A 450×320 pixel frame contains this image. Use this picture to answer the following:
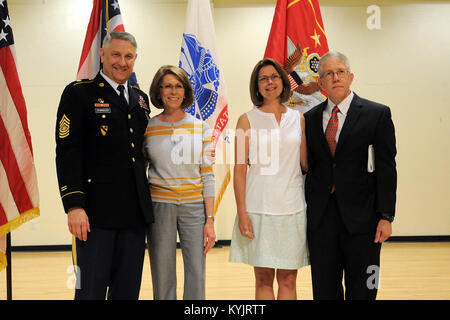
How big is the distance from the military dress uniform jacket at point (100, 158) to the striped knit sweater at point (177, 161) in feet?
0.26

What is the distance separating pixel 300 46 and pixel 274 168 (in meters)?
1.26

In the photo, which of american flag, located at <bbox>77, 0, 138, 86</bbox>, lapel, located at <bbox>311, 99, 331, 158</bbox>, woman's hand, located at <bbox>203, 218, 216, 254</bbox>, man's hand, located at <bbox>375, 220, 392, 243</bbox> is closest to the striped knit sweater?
woman's hand, located at <bbox>203, 218, 216, 254</bbox>

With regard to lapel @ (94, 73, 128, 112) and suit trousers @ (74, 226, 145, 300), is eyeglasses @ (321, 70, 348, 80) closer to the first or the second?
lapel @ (94, 73, 128, 112)

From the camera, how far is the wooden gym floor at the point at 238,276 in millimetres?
3391

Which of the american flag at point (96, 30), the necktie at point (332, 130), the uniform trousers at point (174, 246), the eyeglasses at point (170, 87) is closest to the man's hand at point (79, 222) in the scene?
the uniform trousers at point (174, 246)

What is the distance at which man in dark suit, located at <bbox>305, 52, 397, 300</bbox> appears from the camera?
2.00m

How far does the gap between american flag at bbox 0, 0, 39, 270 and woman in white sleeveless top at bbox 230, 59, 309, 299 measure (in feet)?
4.28

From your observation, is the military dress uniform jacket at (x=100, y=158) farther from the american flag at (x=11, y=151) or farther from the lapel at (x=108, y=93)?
the american flag at (x=11, y=151)

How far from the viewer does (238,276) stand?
4.00 m

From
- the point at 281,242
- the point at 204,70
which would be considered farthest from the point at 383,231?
the point at 204,70

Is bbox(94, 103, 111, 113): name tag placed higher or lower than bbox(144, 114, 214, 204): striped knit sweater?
higher

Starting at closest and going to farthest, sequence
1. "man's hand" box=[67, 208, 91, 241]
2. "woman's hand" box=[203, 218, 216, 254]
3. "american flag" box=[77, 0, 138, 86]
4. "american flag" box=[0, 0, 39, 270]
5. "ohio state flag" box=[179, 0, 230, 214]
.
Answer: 1. "man's hand" box=[67, 208, 91, 241]
2. "woman's hand" box=[203, 218, 216, 254]
3. "american flag" box=[0, 0, 39, 270]
4. "american flag" box=[77, 0, 138, 86]
5. "ohio state flag" box=[179, 0, 230, 214]

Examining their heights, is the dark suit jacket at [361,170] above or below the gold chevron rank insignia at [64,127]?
below
